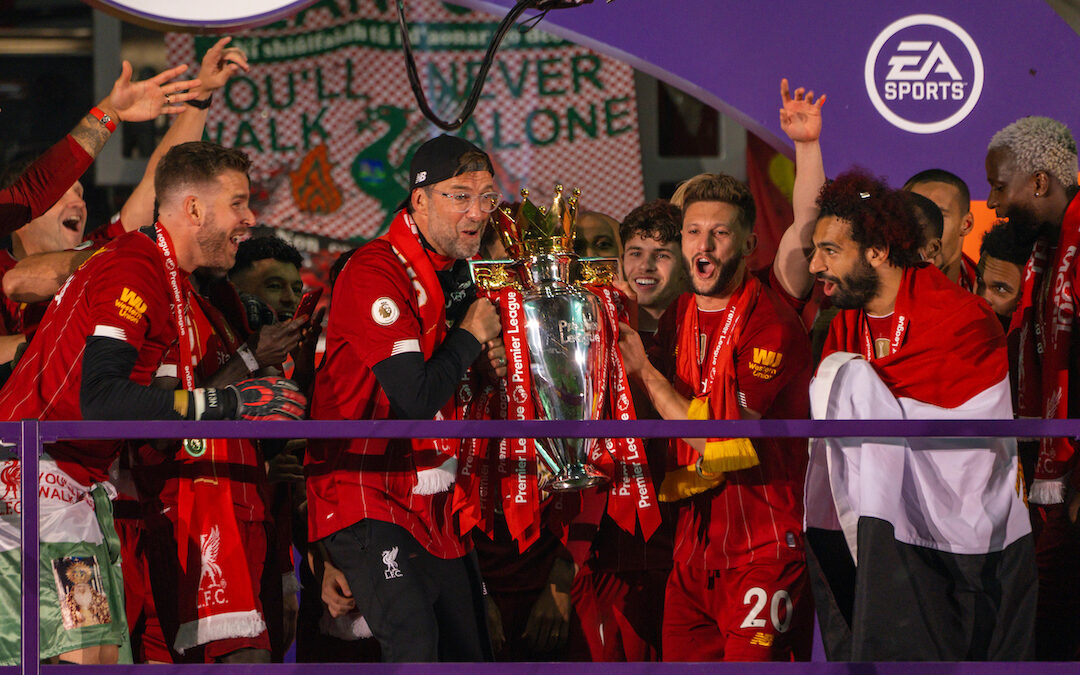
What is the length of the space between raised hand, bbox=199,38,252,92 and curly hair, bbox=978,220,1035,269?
8.59 feet

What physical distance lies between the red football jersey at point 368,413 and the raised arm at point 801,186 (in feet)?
4.60

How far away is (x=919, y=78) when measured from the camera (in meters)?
4.18

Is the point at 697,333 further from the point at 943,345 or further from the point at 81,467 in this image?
the point at 81,467

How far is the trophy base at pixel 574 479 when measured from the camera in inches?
113

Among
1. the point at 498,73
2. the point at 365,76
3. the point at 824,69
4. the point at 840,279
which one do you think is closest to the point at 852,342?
the point at 840,279

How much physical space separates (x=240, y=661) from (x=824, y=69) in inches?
106

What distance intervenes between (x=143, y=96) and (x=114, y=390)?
Result: 1.57 metres

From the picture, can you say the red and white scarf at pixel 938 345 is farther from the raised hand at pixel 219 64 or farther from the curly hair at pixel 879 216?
the raised hand at pixel 219 64

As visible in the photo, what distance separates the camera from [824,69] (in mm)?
4172

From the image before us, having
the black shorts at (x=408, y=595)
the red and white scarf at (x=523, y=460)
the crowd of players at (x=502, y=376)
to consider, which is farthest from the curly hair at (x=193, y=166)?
the black shorts at (x=408, y=595)

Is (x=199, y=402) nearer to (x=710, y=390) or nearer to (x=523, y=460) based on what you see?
(x=523, y=460)

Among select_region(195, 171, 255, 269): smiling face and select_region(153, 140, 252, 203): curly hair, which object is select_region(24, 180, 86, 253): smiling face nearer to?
select_region(153, 140, 252, 203): curly hair

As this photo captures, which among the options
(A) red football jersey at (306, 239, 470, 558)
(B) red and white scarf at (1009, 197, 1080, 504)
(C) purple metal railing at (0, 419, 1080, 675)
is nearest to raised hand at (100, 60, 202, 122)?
(A) red football jersey at (306, 239, 470, 558)

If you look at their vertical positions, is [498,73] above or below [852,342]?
above
